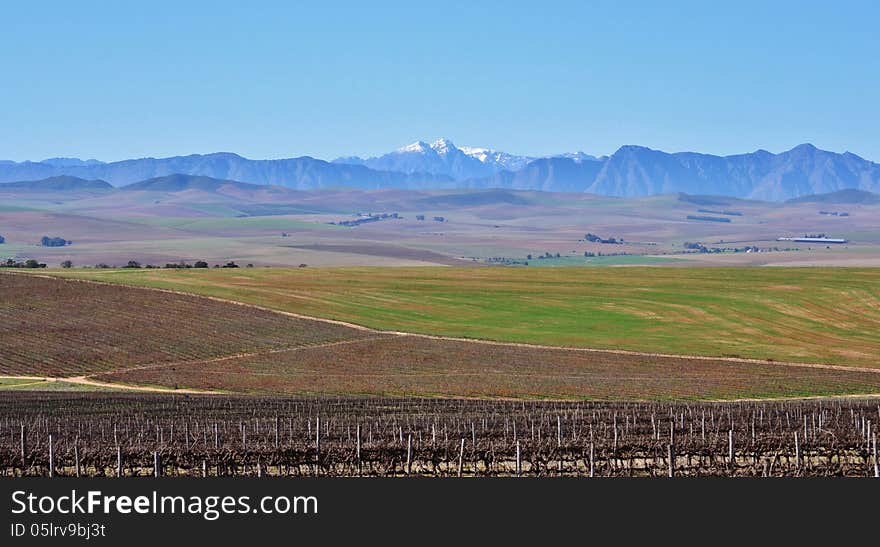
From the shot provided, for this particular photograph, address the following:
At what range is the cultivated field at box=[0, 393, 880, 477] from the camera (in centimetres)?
3250

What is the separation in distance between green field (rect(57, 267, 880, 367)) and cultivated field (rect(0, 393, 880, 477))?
30410 mm

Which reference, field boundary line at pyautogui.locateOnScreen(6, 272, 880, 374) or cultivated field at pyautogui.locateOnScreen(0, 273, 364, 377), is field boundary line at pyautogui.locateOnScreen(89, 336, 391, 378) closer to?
cultivated field at pyautogui.locateOnScreen(0, 273, 364, 377)

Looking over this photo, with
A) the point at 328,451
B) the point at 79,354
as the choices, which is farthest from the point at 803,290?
the point at 328,451

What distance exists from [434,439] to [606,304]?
69110 mm

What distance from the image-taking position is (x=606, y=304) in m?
105

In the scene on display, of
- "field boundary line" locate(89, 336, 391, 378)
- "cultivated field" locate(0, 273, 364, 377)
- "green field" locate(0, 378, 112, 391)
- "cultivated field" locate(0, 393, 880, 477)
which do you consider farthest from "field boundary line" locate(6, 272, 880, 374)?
"green field" locate(0, 378, 112, 391)

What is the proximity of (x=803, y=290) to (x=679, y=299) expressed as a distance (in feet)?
42.3

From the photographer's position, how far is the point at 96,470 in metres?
32.4

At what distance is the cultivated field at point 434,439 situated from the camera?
32500 mm

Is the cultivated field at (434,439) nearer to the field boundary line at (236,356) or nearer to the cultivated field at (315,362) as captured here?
the cultivated field at (315,362)

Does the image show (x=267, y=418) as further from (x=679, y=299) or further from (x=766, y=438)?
(x=679, y=299)

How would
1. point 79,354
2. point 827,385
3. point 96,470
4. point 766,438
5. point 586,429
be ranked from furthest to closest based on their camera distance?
point 79,354 → point 827,385 → point 586,429 → point 766,438 → point 96,470

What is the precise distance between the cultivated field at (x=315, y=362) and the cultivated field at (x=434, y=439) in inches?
349

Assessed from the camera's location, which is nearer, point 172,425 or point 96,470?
point 96,470
